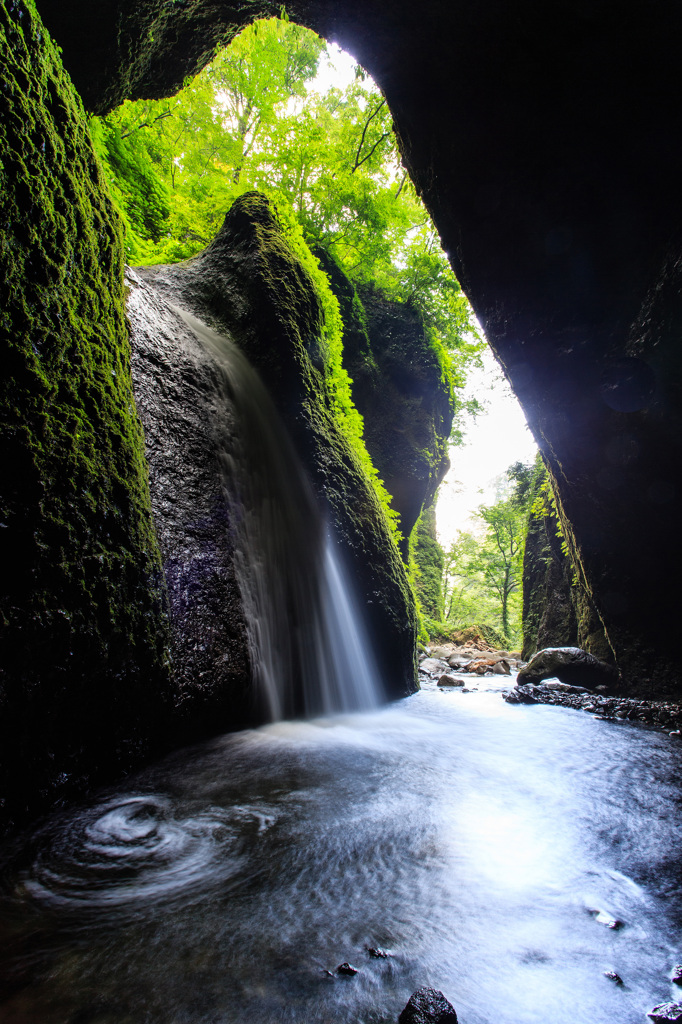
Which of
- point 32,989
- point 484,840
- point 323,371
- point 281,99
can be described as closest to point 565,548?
point 323,371

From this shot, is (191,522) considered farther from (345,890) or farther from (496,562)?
(496,562)

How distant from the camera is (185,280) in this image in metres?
5.97

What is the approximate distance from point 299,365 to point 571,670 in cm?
573

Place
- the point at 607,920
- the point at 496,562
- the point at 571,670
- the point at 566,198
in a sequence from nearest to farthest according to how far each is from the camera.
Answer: the point at 607,920 < the point at 566,198 < the point at 571,670 < the point at 496,562

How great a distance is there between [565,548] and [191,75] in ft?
28.8

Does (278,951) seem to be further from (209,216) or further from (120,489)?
(209,216)

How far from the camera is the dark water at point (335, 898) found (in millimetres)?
1006

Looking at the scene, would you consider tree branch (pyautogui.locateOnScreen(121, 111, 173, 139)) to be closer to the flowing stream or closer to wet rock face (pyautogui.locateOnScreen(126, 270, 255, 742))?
wet rock face (pyautogui.locateOnScreen(126, 270, 255, 742))

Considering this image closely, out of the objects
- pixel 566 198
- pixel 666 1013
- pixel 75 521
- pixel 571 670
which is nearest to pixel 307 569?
pixel 75 521

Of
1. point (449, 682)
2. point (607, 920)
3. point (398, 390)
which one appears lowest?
point (449, 682)

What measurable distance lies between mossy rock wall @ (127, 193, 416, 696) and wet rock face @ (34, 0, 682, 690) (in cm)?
205

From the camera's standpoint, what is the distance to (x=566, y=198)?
167 inches

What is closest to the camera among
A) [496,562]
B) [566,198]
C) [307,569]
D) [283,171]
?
[566,198]

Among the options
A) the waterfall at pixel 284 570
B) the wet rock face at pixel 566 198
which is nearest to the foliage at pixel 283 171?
the wet rock face at pixel 566 198
